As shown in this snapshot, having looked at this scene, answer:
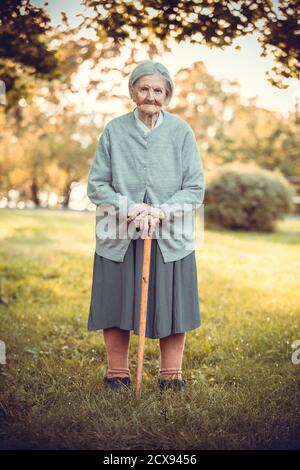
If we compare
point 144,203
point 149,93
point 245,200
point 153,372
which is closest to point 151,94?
point 149,93

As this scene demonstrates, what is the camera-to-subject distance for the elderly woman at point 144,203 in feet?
9.54

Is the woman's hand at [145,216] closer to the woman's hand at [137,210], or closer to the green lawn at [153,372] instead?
the woman's hand at [137,210]

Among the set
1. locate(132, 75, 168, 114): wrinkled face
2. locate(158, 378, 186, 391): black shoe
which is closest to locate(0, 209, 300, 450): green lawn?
locate(158, 378, 186, 391): black shoe

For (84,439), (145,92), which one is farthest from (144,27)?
(84,439)

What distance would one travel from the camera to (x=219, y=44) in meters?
3.28

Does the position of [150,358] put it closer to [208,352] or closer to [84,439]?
[208,352]

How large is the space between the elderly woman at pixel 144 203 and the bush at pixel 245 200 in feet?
27.6

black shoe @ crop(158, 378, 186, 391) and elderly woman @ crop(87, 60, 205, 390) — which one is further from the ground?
elderly woman @ crop(87, 60, 205, 390)

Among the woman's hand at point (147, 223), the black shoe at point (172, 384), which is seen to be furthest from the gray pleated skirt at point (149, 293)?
the black shoe at point (172, 384)

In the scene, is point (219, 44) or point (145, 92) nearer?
point (145, 92)

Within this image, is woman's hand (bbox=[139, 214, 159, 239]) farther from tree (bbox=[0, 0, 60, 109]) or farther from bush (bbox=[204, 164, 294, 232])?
bush (bbox=[204, 164, 294, 232])

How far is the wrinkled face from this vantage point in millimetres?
2822
